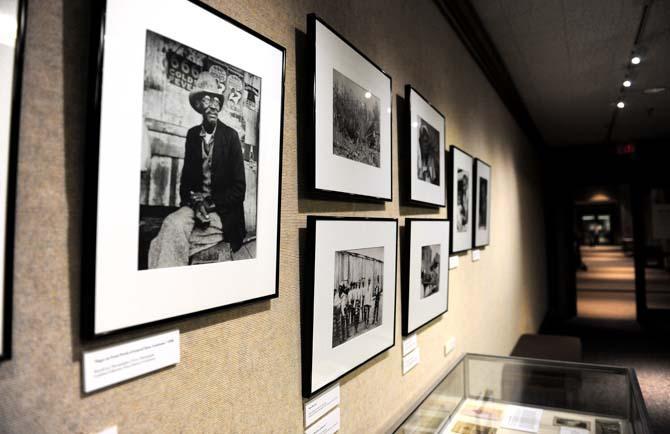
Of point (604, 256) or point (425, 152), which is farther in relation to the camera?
point (604, 256)

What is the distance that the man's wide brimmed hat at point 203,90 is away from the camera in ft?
3.17

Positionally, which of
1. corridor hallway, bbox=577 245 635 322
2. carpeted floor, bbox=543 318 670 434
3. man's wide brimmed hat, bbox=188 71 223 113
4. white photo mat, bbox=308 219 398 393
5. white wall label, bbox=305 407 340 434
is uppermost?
man's wide brimmed hat, bbox=188 71 223 113

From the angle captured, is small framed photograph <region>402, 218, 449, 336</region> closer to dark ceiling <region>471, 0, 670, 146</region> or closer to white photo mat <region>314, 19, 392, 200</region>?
white photo mat <region>314, 19, 392, 200</region>

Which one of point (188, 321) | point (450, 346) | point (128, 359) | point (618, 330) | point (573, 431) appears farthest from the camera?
point (618, 330)

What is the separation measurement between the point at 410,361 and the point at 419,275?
40 cm

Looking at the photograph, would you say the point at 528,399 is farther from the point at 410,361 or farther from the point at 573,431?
the point at 410,361

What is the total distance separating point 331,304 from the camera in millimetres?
1483

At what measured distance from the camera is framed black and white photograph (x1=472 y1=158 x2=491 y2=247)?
359 centimetres

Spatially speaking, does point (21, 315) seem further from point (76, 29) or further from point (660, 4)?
point (660, 4)

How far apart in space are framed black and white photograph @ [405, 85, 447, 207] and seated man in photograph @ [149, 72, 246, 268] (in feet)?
4.03

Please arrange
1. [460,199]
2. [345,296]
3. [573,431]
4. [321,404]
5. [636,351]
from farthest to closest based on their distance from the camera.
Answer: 1. [636,351]
2. [460,199]
3. [573,431]
4. [345,296]
5. [321,404]

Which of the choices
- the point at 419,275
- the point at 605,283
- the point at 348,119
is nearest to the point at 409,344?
the point at 419,275

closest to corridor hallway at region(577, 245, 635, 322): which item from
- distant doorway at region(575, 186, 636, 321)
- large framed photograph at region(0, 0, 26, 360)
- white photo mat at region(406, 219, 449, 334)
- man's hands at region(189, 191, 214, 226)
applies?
distant doorway at region(575, 186, 636, 321)

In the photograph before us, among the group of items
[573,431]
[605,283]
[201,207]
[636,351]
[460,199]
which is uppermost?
[460,199]
